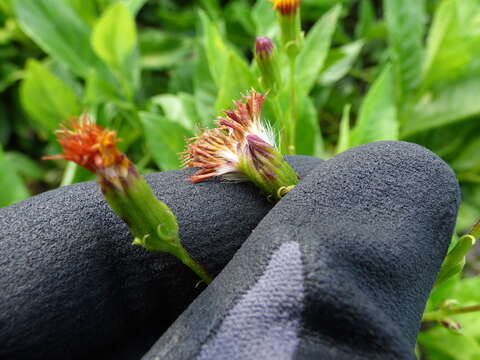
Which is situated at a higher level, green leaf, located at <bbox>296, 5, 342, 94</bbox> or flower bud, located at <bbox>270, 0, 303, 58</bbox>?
flower bud, located at <bbox>270, 0, 303, 58</bbox>

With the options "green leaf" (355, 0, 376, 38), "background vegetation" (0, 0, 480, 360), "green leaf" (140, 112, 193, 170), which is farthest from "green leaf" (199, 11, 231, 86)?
"green leaf" (355, 0, 376, 38)

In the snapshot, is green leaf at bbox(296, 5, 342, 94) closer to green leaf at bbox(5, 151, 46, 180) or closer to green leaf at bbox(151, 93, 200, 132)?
green leaf at bbox(151, 93, 200, 132)

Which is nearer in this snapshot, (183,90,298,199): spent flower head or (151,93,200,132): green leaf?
(183,90,298,199): spent flower head

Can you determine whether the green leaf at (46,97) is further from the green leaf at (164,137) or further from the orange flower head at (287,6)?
the orange flower head at (287,6)

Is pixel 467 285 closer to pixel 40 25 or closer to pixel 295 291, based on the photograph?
pixel 295 291

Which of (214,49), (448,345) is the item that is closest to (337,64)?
(214,49)

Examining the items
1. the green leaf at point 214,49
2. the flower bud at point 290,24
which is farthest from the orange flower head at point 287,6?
the green leaf at point 214,49
